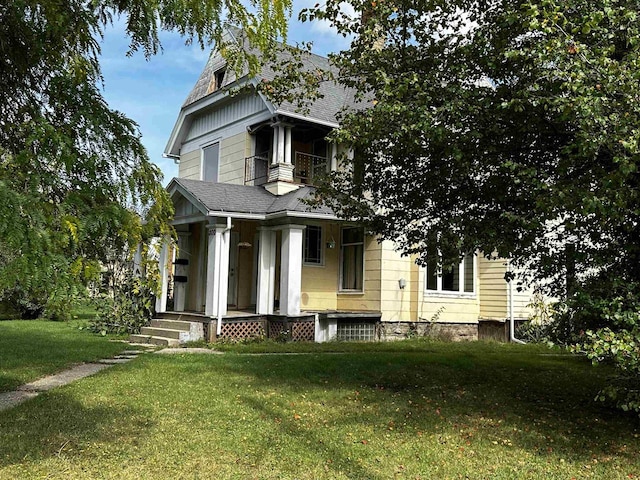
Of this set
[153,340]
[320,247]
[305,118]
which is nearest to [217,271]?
[153,340]

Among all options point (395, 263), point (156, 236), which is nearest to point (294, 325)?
point (395, 263)

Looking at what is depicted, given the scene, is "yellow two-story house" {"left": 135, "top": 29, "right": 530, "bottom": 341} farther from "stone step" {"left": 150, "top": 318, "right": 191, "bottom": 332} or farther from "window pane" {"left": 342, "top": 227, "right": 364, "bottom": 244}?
"stone step" {"left": 150, "top": 318, "right": 191, "bottom": 332}

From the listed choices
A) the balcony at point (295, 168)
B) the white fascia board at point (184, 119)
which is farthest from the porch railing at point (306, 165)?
the white fascia board at point (184, 119)

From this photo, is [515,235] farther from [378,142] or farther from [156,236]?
[156,236]

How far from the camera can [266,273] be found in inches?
573

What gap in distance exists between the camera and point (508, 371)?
34.2 ft

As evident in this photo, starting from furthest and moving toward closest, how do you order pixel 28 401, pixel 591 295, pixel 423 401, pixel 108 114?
pixel 423 401, pixel 28 401, pixel 591 295, pixel 108 114

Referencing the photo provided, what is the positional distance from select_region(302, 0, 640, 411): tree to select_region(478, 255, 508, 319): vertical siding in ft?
31.0

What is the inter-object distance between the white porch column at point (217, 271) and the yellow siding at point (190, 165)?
5.45 metres

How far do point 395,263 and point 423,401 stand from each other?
8.12m

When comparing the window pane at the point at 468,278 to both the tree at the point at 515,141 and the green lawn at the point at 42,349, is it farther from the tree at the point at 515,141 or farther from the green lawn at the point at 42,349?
the green lawn at the point at 42,349

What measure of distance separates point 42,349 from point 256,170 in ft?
24.3

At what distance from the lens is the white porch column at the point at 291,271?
555 inches

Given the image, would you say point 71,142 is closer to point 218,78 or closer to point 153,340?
point 153,340
